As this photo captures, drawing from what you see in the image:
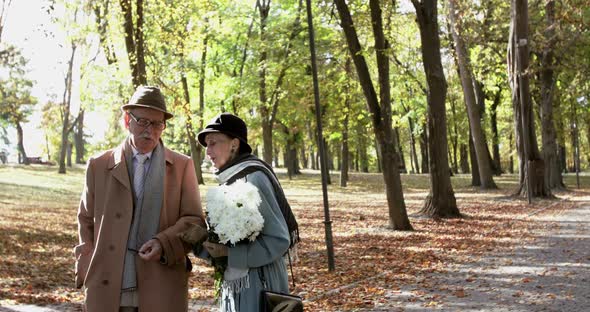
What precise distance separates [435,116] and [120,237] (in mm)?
14637

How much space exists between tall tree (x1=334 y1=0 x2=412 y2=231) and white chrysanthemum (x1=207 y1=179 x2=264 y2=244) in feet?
36.8

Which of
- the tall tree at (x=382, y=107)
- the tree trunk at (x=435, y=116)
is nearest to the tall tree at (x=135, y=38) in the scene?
the tall tree at (x=382, y=107)

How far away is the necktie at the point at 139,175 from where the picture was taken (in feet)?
11.7

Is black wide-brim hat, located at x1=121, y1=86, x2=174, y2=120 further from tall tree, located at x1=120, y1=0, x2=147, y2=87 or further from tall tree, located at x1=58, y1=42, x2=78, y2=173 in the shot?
tall tree, located at x1=58, y1=42, x2=78, y2=173

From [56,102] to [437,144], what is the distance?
144ft

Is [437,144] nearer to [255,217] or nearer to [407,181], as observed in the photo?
[255,217]

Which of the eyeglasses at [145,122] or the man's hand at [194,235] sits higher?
the eyeglasses at [145,122]

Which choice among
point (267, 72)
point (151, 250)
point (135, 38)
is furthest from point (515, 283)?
point (267, 72)

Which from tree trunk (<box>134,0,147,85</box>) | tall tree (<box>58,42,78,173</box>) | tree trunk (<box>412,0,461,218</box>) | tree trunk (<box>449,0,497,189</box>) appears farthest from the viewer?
tall tree (<box>58,42,78,173</box>)

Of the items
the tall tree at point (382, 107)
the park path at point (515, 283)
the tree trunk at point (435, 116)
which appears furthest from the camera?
the tree trunk at point (435, 116)

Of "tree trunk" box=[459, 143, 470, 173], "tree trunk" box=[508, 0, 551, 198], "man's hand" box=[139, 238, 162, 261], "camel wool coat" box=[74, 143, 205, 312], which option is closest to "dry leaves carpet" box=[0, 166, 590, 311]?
"tree trunk" box=[508, 0, 551, 198]

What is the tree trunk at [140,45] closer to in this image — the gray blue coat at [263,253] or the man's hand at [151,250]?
the man's hand at [151,250]

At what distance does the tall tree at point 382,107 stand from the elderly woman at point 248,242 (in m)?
10.9

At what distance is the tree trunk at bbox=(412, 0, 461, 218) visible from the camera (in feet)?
54.8
